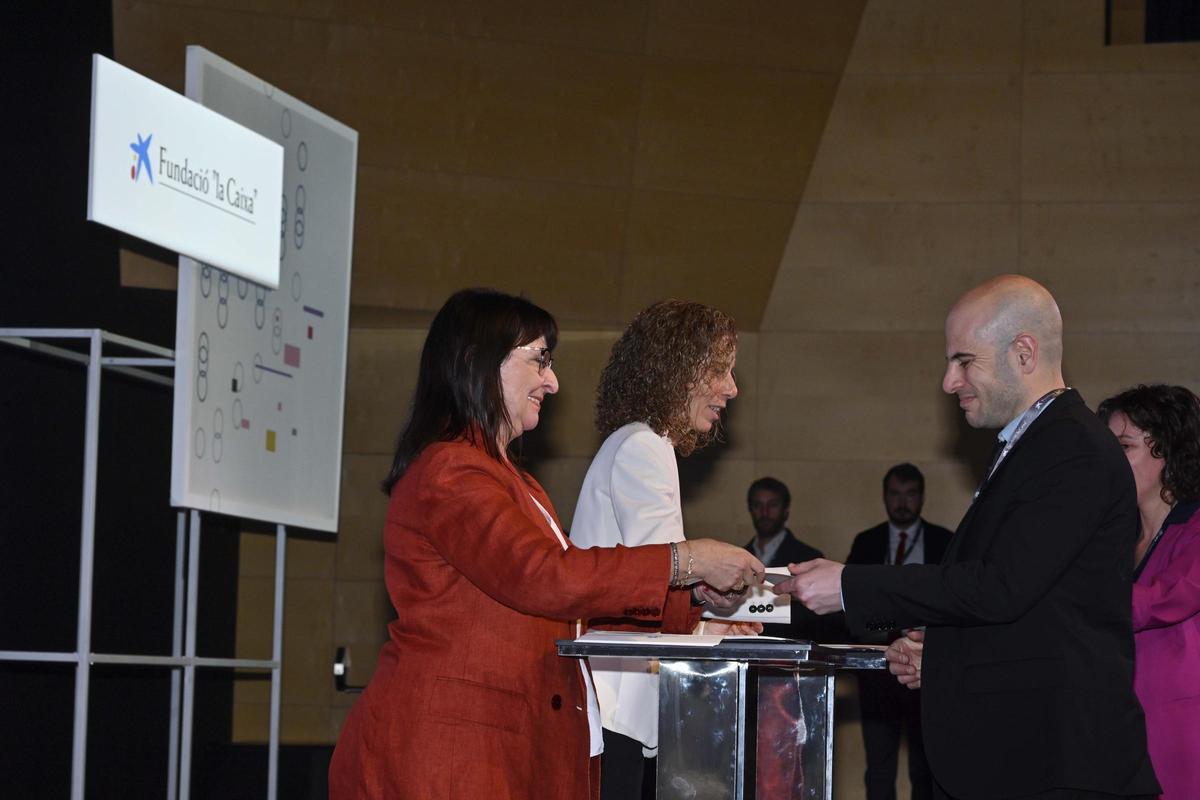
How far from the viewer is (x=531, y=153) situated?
756 centimetres

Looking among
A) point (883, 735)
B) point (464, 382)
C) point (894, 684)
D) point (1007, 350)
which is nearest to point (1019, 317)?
point (1007, 350)

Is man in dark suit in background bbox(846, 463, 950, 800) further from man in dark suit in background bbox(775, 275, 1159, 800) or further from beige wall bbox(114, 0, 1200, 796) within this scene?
man in dark suit in background bbox(775, 275, 1159, 800)

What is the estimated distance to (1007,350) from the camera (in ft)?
9.24

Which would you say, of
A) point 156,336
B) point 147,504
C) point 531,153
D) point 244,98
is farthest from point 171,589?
point 531,153

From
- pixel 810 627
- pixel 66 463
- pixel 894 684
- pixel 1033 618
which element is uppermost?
pixel 66 463

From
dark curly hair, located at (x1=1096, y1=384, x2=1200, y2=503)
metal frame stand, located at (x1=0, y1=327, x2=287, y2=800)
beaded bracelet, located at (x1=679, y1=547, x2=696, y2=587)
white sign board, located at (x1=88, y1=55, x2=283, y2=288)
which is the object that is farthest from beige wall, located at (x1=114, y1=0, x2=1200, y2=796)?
beaded bracelet, located at (x1=679, y1=547, x2=696, y2=587)

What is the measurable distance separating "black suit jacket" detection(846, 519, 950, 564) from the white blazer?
12.5 feet

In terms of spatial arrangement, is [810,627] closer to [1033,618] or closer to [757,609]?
[757,609]

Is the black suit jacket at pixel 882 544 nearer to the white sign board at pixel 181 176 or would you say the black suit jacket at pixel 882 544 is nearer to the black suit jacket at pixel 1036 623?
the white sign board at pixel 181 176

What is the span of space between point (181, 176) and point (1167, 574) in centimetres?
334

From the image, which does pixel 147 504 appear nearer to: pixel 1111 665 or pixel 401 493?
pixel 401 493

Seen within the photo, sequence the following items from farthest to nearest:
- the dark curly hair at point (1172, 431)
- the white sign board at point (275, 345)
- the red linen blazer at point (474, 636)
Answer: the white sign board at point (275, 345) < the dark curly hair at point (1172, 431) < the red linen blazer at point (474, 636)

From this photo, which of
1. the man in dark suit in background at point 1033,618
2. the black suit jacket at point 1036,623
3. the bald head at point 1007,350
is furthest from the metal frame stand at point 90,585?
the bald head at point 1007,350

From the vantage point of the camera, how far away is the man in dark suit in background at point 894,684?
22.1ft
